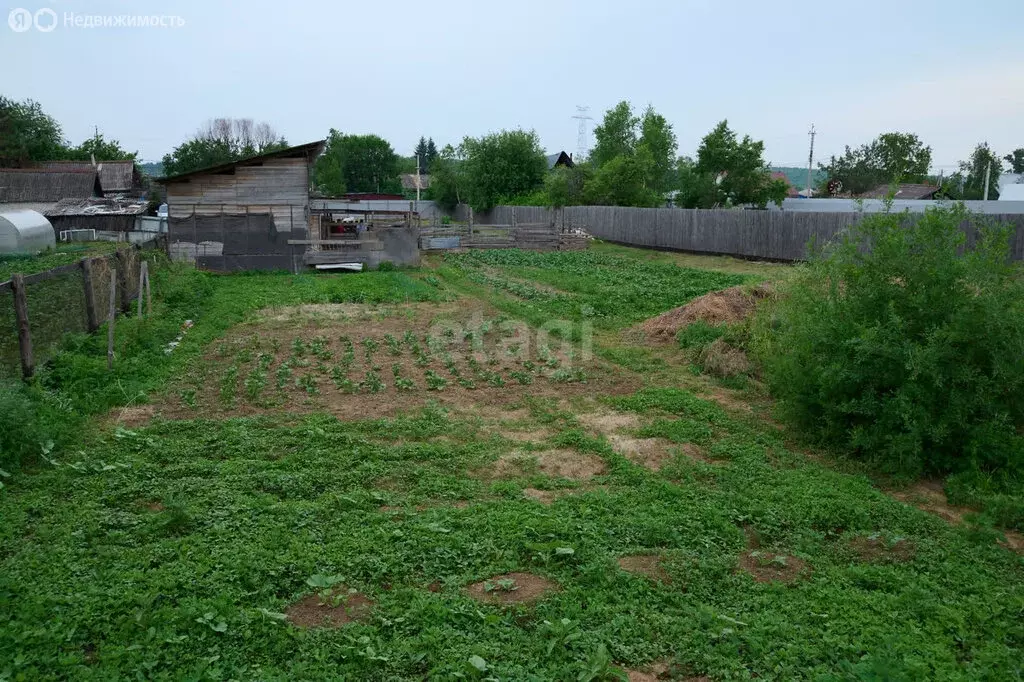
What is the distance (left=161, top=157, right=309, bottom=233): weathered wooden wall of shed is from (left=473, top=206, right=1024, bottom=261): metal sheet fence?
14146 mm

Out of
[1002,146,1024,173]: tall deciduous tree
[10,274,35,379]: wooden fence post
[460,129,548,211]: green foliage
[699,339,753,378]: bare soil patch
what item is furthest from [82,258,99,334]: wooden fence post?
[1002,146,1024,173]: tall deciduous tree

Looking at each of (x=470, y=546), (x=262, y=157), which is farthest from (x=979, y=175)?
(x=470, y=546)

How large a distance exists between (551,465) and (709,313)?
681cm

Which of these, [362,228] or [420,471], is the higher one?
[362,228]

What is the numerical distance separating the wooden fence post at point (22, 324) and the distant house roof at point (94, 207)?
33.3 meters

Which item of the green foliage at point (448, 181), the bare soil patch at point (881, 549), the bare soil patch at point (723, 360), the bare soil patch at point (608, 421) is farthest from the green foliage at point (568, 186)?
the bare soil patch at point (881, 549)

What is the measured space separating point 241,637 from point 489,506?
2.35m

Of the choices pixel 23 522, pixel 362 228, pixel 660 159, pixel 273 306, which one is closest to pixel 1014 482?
pixel 23 522

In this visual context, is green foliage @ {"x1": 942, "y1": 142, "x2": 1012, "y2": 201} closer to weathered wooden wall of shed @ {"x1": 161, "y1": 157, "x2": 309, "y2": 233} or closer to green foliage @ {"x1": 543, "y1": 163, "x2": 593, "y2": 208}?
green foliage @ {"x1": 543, "y1": 163, "x2": 593, "y2": 208}

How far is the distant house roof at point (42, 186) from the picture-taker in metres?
41.9

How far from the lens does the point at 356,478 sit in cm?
676

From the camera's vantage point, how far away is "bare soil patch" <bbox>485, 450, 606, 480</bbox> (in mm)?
7086

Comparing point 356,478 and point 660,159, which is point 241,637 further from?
point 660,159

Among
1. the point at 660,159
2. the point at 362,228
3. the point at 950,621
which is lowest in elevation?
the point at 950,621
